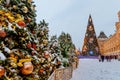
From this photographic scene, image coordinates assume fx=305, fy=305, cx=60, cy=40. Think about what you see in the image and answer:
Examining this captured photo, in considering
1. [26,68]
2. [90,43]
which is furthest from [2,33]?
[90,43]

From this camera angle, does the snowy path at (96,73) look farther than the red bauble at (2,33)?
Yes

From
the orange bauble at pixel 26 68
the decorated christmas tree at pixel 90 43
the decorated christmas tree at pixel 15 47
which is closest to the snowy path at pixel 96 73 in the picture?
the decorated christmas tree at pixel 15 47

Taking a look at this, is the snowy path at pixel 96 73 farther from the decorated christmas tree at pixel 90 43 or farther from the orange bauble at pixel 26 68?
the decorated christmas tree at pixel 90 43

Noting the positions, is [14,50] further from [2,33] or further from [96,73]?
[96,73]

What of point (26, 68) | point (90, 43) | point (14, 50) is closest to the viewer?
point (26, 68)

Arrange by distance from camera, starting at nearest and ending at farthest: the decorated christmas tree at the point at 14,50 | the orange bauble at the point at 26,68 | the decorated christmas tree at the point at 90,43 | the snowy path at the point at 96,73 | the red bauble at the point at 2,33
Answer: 1. the decorated christmas tree at the point at 14,50
2. the red bauble at the point at 2,33
3. the orange bauble at the point at 26,68
4. the snowy path at the point at 96,73
5. the decorated christmas tree at the point at 90,43

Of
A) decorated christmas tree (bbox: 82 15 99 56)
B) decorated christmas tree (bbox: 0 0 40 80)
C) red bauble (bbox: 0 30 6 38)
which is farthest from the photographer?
decorated christmas tree (bbox: 82 15 99 56)

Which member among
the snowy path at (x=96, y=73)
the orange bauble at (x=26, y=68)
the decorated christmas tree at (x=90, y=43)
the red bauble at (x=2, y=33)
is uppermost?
the decorated christmas tree at (x=90, y=43)

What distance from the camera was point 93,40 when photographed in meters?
94.4

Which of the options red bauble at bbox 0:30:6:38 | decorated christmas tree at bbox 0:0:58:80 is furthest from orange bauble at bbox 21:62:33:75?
red bauble at bbox 0:30:6:38

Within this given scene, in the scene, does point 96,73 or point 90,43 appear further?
point 90,43

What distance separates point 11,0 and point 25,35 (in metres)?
1.19

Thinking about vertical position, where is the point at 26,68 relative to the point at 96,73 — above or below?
above

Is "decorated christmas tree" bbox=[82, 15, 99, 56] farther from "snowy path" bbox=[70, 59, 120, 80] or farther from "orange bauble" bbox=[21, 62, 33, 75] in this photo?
"orange bauble" bbox=[21, 62, 33, 75]
